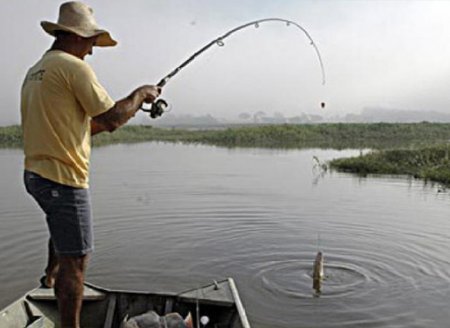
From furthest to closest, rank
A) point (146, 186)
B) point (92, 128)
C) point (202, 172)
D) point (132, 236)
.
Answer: point (202, 172), point (146, 186), point (132, 236), point (92, 128)

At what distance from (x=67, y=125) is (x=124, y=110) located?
0.34 m

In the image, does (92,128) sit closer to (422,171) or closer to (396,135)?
(422,171)

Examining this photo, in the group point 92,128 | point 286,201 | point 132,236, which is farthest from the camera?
point 286,201

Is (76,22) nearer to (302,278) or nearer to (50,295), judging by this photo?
(50,295)

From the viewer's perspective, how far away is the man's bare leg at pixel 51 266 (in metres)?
4.18

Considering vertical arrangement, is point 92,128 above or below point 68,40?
below

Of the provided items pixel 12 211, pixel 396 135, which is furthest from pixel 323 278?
pixel 396 135

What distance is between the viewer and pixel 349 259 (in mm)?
8445

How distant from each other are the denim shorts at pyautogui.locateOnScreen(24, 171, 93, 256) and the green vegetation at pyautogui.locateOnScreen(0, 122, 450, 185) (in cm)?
1502

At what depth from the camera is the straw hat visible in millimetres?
3402

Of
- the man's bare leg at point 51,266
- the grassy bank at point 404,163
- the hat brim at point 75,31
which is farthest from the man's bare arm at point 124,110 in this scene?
the grassy bank at point 404,163

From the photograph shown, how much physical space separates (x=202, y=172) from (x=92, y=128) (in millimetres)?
16698

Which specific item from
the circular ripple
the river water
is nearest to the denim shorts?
the river water

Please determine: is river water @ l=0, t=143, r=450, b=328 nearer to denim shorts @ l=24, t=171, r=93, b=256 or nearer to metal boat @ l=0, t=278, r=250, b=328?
metal boat @ l=0, t=278, r=250, b=328
